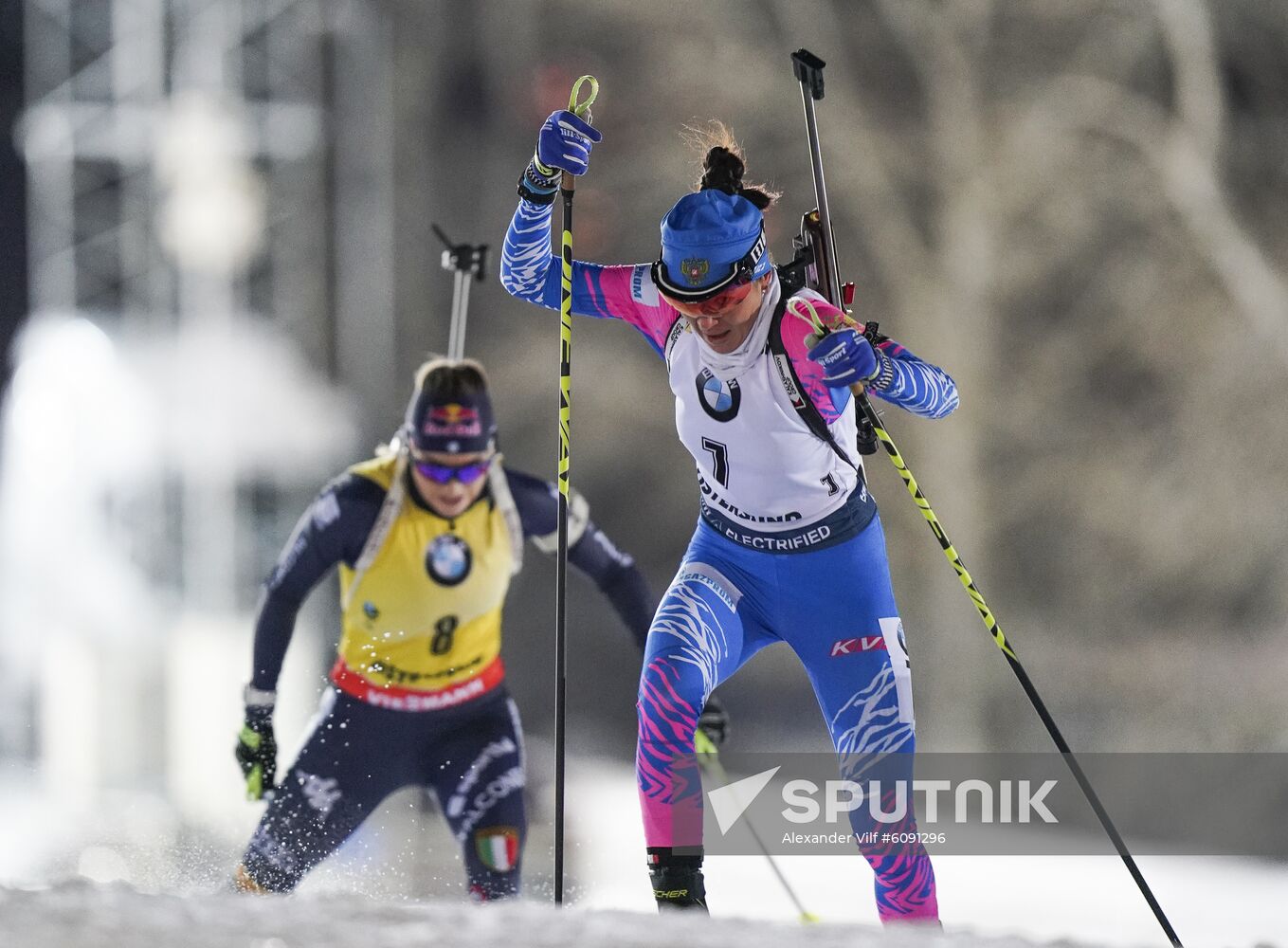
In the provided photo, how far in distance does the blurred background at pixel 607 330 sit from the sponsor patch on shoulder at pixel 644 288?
4.31 meters

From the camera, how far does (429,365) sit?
4480 mm

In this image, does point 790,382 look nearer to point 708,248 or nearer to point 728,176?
point 708,248

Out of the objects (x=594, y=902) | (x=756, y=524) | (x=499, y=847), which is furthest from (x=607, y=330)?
(x=756, y=524)

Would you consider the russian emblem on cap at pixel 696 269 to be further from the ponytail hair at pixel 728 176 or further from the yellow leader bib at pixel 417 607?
the yellow leader bib at pixel 417 607

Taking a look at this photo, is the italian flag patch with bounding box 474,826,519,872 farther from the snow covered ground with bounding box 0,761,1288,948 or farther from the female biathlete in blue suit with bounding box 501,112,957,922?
the female biathlete in blue suit with bounding box 501,112,957,922

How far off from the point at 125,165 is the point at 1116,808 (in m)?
7.51

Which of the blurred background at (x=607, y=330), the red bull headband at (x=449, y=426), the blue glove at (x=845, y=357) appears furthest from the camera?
the blurred background at (x=607, y=330)

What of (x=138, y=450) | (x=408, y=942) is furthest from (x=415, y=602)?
(x=138, y=450)

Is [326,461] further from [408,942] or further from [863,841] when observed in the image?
[408,942]

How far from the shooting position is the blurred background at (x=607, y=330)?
8164 millimetres

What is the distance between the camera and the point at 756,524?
3.23 m

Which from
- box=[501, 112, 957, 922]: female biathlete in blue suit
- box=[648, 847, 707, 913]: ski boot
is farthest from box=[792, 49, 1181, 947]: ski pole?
box=[648, 847, 707, 913]: ski boot

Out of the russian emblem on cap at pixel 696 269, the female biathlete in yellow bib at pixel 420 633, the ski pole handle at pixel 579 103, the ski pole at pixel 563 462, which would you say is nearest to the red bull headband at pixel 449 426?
the female biathlete in yellow bib at pixel 420 633

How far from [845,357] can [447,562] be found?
1.81 m
